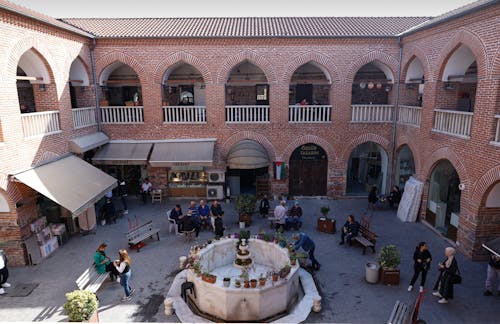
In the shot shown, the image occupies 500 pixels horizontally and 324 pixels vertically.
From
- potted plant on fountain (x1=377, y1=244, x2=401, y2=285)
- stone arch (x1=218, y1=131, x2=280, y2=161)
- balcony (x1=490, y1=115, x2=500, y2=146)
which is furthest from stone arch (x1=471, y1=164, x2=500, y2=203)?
stone arch (x1=218, y1=131, x2=280, y2=161)

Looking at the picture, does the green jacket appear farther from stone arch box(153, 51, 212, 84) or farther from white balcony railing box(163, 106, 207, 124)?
stone arch box(153, 51, 212, 84)

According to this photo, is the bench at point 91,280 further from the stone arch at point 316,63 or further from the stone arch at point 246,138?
the stone arch at point 316,63

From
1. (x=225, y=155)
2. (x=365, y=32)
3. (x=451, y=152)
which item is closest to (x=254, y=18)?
(x=365, y=32)

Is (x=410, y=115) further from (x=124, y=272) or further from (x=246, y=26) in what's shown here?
(x=124, y=272)

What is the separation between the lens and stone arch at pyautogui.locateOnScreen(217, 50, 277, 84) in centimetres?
1725

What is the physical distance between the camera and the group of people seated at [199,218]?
1349 centimetres

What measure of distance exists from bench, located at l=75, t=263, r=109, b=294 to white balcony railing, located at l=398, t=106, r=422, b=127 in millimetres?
14726

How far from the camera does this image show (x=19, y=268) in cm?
1180

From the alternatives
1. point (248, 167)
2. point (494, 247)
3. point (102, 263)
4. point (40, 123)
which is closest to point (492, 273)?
point (494, 247)

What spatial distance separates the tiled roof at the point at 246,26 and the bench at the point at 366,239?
993cm

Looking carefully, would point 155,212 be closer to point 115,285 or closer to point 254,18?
point 115,285

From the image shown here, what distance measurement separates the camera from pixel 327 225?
47.6ft

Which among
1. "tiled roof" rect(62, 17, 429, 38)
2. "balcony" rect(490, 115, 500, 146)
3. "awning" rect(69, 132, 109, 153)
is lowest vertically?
"awning" rect(69, 132, 109, 153)

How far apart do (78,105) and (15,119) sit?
601 cm
